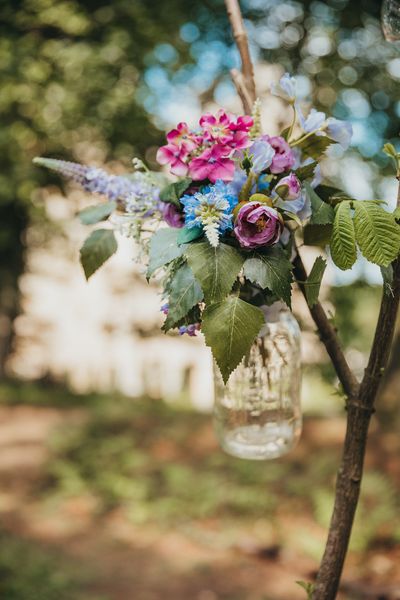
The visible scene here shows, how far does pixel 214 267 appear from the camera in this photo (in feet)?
3.26

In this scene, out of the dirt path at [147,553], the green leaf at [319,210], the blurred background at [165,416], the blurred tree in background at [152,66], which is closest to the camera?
Answer: the green leaf at [319,210]

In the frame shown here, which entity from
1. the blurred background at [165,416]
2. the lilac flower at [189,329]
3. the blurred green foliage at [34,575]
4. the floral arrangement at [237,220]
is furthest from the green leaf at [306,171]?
the blurred green foliage at [34,575]

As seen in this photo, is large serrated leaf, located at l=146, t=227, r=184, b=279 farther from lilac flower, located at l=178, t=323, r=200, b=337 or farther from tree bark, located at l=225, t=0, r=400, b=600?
tree bark, located at l=225, t=0, r=400, b=600

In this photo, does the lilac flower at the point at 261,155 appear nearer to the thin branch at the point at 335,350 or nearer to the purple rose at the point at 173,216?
the purple rose at the point at 173,216

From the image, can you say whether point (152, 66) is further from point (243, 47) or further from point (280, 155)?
point (280, 155)

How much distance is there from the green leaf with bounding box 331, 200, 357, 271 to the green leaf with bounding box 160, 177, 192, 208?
0.90ft

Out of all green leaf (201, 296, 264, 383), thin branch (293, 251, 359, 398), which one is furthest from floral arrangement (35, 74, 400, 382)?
thin branch (293, 251, 359, 398)

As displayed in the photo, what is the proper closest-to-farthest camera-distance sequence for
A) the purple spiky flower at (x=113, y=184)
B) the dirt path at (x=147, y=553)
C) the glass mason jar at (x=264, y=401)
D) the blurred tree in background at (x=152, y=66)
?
the purple spiky flower at (x=113, y=184)
the glass mason jar at (x=264, y=401)
the dirt path at (x=147, y=553)
the blurred tree in background at (x=152, y=66)

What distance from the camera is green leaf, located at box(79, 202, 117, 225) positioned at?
130 cm

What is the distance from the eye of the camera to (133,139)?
5.96 m

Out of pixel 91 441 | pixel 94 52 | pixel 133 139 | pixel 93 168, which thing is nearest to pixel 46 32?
pixel 94 52

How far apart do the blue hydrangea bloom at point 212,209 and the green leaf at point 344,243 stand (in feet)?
0.57

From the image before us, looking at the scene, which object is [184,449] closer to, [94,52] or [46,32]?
[94,52]

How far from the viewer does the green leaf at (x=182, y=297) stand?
1.02m
